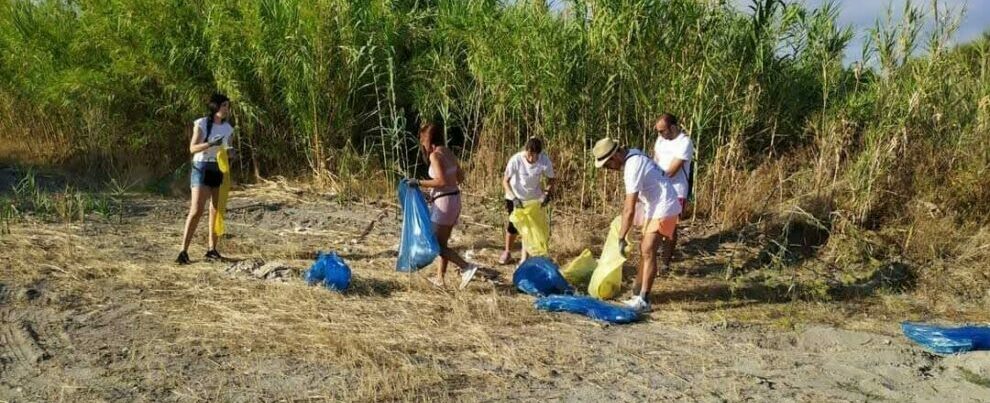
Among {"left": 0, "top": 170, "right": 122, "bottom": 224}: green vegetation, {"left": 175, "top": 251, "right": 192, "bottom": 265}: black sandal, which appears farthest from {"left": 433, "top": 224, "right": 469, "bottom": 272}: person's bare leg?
{"left": 0, "top": 170, "right": 122, "bottom": 224}: green vegetation

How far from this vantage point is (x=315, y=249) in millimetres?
7328

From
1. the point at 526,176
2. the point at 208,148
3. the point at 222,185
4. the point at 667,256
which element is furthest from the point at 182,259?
the point at 667,256

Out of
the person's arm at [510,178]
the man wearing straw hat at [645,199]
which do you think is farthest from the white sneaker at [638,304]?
the person's arm at [510,178]

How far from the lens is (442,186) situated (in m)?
5.62

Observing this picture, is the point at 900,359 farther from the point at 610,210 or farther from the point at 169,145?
the point at 169,145

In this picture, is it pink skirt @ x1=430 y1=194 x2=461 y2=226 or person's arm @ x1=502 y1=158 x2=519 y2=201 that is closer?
pink skirt @ x1=430 y1=194 x2=461 y2=226

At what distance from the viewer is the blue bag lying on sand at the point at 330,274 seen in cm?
577

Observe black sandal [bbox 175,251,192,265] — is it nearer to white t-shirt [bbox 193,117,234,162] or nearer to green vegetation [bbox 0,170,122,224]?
white t-shirt [bbox 193,117,234,162]

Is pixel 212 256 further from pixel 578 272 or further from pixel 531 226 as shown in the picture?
pixel 578 272

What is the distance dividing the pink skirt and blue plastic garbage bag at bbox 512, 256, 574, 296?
69cm

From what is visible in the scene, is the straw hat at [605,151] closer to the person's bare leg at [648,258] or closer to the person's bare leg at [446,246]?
the person's bare leg at [648,258]

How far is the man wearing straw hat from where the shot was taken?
5195 mm

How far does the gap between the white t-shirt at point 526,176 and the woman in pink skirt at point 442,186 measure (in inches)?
35.8

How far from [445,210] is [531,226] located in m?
1.03
